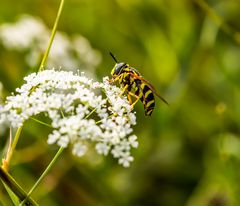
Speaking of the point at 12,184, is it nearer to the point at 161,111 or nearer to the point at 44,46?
the point at 161,111

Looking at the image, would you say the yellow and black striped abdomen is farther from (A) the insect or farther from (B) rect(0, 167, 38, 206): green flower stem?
(B) rect(0, 167, 38, 206): green flower stem

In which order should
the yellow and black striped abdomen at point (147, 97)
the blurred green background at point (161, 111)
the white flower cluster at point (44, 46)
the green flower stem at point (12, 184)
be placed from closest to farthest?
1. the green flower stem at point (12, 184)
2. the yellow and black striped abdomen at point (147, 97)
3. the blurred green background at point (161, 111)
4. the white flower cluster at point (44, 46)

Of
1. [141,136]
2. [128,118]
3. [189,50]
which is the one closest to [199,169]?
[141,136]

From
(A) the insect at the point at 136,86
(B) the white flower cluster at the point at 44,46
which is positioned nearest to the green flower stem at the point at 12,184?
(A) the insect at the point at 136,86

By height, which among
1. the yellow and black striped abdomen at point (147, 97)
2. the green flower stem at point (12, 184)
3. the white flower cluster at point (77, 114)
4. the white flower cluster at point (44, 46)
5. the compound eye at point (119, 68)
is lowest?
the green flower stem at point (12, 184)

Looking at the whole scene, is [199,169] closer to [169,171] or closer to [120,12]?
[169,171]

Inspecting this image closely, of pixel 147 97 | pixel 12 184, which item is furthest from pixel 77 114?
pixel 147 97

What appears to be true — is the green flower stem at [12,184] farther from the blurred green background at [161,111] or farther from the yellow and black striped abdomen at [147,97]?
the blurred green background at [161,111]
